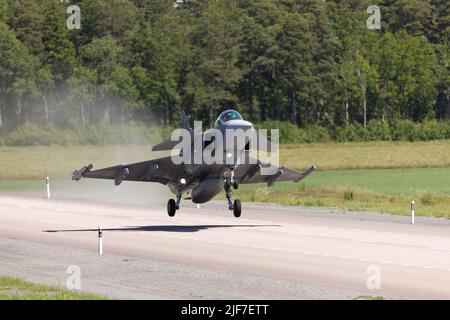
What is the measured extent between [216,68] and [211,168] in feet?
283

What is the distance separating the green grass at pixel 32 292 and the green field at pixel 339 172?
21.2 metres

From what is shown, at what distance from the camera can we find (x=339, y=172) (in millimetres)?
70188

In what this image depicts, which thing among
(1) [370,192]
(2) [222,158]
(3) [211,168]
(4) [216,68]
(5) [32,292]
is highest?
(4) [216,68]

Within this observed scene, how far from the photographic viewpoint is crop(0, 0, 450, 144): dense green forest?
4392 inches

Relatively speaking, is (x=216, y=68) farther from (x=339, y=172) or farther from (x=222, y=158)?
(x=222, y=158)

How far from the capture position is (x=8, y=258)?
27.3 meters

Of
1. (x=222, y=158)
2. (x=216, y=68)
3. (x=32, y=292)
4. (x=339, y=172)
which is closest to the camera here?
(x=32, y=292)

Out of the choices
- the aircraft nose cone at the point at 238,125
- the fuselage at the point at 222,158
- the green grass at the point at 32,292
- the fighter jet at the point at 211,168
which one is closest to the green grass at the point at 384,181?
the fighter jet at the point at 211,168

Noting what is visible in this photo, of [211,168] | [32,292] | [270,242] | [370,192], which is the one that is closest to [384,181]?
[370,192]

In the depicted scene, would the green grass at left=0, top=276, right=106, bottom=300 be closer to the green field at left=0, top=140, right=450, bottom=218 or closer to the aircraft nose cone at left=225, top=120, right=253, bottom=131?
the aircraft nose cone at left=225, top=120, right=253, bottom=131

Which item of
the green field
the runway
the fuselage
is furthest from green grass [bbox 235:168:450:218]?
the fuselage

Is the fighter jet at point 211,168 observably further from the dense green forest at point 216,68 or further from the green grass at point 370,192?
the dense green forest at point 216,68

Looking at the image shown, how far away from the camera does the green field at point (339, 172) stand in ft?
152
